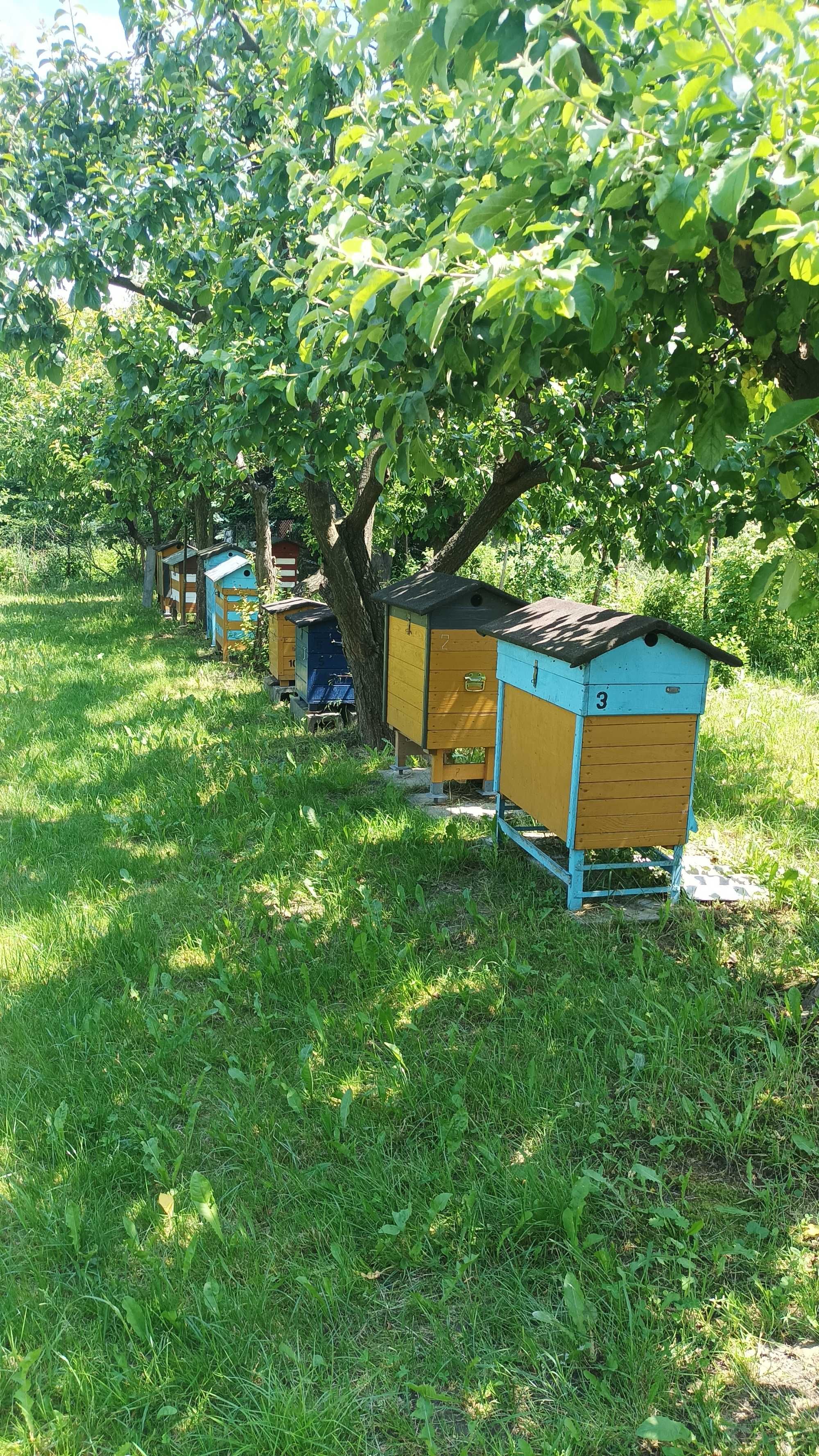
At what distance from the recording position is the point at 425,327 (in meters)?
2.21

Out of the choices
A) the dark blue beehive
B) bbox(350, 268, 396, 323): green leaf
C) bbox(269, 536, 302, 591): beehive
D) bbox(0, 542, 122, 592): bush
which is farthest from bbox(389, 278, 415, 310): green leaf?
bbox(0, 542, 122, 592): bush

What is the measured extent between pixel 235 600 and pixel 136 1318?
36.4ft

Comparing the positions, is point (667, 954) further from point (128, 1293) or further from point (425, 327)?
point (425, 327)

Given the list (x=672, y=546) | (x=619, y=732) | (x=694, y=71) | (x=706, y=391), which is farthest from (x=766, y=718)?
(x=694, y=71)

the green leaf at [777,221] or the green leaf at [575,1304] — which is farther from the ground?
the green leaf at [777,221]

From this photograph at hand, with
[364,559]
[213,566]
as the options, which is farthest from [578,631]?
[213,566]

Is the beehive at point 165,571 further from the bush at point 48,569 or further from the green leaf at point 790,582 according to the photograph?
the green leaf at point 790,582

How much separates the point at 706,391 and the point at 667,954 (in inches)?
92.7

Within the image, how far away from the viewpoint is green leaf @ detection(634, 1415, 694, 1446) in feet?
7.00

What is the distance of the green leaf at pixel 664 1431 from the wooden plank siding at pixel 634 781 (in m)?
2.67

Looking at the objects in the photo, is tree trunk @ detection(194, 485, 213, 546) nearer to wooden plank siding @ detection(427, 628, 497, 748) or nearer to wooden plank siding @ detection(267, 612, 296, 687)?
wooden plank siding @ detection(267, 612, 296, 687)

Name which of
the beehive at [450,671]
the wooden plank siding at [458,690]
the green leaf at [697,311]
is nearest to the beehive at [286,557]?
the beehive at [450,671]

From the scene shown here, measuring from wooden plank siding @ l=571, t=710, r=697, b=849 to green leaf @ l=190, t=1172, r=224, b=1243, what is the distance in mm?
2342

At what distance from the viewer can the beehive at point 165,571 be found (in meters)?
19.8
